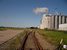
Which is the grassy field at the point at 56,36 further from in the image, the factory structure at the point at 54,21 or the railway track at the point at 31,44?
the factory structure at the point at 54,21

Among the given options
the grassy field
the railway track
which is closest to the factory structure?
the grassy field

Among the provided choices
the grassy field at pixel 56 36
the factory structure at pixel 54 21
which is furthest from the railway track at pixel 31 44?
the factory structure at pixel 54 21

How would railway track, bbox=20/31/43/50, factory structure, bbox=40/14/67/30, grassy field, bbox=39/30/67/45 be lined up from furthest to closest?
factory structure, bbox=40/14/67/30 < grassy field, bbox=39/30/67/45 < railway track, bbox=20/31/43/50

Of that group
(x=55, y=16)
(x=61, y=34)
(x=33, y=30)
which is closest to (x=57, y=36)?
(x=61, y=34)

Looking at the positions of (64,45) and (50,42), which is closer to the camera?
(64,45)

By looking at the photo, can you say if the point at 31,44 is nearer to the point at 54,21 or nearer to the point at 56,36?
the point at 56,36

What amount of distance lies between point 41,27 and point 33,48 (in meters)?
1.56

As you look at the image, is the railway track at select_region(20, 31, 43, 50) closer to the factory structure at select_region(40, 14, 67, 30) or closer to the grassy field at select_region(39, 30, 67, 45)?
the grassy field at select_region(39, 30, 67, 45)

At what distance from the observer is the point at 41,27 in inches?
474

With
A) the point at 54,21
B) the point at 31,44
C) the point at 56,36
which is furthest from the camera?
the point at 54,21

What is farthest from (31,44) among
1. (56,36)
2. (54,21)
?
(54,21)

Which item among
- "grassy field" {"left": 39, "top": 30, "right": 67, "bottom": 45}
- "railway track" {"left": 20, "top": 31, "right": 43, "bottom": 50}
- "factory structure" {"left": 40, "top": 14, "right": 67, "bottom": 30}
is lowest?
"railway track" {"left": 20, "top": 31, "right": 43, "bottom": 50}

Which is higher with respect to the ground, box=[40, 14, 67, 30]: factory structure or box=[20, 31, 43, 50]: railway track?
box=[40, 14, 67, 30]: factory structure

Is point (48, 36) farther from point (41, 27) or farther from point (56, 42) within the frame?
point (56, 42)
